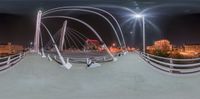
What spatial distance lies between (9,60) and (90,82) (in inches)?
25.2

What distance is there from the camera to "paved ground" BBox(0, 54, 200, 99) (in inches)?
107

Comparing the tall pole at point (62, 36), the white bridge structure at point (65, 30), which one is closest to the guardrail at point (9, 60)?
the white bridge structure at point (65, 30)

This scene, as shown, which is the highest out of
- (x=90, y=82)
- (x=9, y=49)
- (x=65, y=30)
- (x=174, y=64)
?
(x=65, y=30)

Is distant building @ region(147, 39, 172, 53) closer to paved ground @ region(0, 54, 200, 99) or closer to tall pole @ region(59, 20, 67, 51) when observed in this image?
paved ground @ region(0, 54, 200, 99)

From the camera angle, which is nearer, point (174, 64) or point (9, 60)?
point (9, 60)

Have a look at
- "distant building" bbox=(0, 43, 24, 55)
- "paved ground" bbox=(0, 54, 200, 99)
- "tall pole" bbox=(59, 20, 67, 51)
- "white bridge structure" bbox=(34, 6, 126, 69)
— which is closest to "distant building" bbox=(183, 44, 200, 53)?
"paved ground" bbox=(0, 54, 200, 99)

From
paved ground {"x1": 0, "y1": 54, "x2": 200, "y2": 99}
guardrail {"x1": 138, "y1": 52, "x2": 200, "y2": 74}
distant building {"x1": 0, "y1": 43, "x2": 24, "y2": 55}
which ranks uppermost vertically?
distant building {"x1": 0, "y1": 43, "x2": 24, "y2": 55}

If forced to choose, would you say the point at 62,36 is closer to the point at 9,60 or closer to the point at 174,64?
the point at 9,60

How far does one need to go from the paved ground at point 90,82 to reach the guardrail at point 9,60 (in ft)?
0.11

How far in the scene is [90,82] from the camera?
109 inches

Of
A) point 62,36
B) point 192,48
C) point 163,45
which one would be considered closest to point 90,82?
point 62,36

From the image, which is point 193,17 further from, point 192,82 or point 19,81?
point 19,81

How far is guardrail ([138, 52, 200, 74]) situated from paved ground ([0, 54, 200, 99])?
0.06m

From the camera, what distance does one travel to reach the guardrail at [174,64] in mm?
2832
